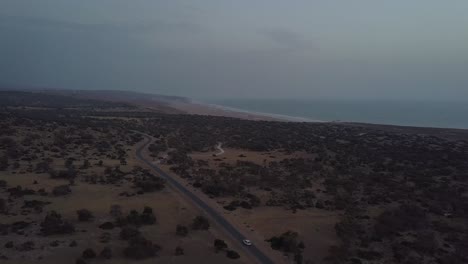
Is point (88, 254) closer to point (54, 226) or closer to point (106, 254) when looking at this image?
point (106, 254)

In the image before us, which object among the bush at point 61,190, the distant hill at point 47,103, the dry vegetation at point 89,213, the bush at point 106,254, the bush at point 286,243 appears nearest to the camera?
the bush at point 106,254

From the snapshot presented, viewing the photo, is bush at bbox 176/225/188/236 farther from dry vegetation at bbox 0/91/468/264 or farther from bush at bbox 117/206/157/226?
bush at bbox 117/206/157/226

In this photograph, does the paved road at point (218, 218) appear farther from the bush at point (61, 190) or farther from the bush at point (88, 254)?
the bush at point (61, 190)

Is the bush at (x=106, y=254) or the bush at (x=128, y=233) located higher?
the bush at (x=128, y=233)

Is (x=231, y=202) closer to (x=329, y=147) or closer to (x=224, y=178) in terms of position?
(x=224, y=178)

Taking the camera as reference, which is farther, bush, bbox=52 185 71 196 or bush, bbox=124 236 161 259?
bush, bbox=52 185 71 196

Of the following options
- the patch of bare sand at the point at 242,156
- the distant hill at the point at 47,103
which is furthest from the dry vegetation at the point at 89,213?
the distant hill at the point at 47,103

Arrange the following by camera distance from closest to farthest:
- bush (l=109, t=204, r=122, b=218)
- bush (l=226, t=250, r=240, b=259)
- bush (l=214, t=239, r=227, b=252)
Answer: bush (l=226, t=250, r=240, b=259) < bush (l=214, t=239, r=227, b=252) < bush (l=109, t=204, r=122, b=218)

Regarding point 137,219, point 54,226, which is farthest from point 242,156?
point 54,226

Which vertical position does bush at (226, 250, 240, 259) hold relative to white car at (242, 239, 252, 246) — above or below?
below

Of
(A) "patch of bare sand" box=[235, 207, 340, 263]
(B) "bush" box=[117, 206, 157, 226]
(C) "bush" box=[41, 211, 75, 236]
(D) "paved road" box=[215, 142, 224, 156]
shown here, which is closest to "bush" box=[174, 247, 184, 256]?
(B) "bush" box=[117, 206, 157, 226]

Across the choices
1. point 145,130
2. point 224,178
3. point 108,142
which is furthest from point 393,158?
point 145,130

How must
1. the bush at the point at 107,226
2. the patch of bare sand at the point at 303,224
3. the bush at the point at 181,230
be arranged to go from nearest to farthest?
the patch of bare sand at the point at 303,224 < the bush at the point at 181,230 < the bush at the point at 107,226
